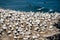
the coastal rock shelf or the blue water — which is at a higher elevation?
the blue water

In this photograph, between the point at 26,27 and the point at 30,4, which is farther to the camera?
the point at 30,4

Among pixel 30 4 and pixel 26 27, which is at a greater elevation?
pixel 30 4

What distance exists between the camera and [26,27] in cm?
835

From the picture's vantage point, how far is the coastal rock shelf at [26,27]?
7.76m

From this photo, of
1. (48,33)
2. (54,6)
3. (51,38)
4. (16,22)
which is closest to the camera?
(51,38)

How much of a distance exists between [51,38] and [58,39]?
1.01 feet

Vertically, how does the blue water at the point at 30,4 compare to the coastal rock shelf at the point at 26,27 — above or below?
above

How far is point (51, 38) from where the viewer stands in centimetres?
750

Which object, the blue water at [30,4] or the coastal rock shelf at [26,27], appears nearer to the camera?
the coastal rock shelf at [26,27]

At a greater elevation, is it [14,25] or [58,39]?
[14,25]

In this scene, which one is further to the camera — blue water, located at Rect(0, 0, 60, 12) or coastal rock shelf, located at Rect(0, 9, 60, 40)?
blue water, located at Rect(0, 0, 60, 12)

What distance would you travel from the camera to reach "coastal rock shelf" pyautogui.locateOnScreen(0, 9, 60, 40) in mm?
7758

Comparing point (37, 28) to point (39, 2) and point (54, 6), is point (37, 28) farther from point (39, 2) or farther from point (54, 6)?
point (39, 2)

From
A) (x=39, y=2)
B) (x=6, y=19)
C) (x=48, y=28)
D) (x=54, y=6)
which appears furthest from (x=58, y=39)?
(x=39, y=2)
